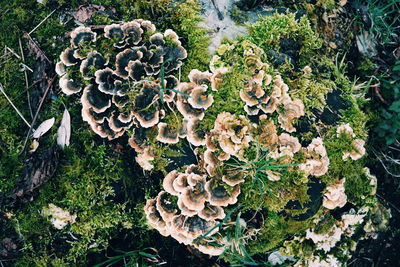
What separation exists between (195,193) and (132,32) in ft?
6.25

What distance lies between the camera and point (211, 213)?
3.49 m

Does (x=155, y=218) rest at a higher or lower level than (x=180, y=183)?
lower

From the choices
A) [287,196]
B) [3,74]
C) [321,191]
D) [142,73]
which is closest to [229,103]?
[142,73]

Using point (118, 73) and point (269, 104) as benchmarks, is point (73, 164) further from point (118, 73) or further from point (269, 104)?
point (269, 104)

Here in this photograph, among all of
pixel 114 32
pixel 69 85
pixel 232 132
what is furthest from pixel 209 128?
pixel 69 85

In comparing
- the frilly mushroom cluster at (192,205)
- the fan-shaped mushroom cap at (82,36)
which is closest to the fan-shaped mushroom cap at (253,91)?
the frilly mushroom cluster at (192,205)

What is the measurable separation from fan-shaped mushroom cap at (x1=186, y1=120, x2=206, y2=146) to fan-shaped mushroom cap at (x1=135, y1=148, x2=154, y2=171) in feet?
1.58

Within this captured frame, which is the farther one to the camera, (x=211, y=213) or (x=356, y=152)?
(x=356, y=152)

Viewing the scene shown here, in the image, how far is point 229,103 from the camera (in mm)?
3637

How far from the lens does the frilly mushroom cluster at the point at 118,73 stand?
11.4 ft

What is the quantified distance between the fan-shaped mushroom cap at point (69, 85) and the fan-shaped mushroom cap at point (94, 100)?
16 cm

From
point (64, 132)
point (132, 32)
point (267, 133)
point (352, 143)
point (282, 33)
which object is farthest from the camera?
point (282, 33)

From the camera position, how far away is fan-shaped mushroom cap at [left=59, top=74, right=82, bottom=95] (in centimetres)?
355

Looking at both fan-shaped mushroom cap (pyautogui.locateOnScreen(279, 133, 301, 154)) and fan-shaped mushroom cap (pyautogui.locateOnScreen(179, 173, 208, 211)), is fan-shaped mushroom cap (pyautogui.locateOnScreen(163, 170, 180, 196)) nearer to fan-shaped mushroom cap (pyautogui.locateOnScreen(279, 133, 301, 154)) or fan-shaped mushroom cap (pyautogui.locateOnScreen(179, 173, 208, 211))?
fan-shaped mushroom cap (pyautogui.locateOnScreen(179, 173, 208, 211))
